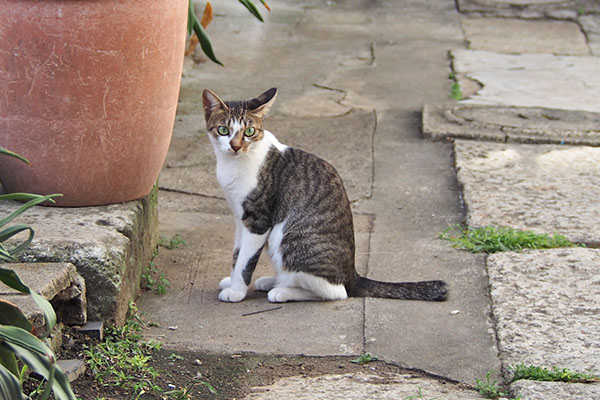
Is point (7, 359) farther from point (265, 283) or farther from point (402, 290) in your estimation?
point (402, 290)

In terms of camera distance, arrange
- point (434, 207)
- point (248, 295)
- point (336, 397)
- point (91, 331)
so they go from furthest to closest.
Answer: point (434, 207) → point (248, 295) → point (91, 331) → point (336, 397)

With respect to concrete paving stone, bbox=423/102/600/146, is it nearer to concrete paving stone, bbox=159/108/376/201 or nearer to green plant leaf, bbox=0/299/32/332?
concrete paving stone, bbox=159/108/376/201

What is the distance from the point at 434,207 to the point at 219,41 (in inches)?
153

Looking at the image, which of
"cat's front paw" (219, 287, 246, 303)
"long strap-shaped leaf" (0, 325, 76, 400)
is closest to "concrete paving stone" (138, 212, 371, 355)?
"cat's front paw" (219, 287, 246, 303)

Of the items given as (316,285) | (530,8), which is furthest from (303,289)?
(530,8)

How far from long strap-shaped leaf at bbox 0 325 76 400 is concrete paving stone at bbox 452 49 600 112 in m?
4.56

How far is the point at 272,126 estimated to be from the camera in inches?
219

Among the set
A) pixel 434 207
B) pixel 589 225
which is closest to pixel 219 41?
pixel 434 207

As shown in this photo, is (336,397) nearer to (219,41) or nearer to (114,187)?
(114,187)

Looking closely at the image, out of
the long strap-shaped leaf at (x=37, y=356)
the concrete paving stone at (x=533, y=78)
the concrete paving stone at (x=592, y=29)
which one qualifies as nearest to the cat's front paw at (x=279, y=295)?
the long strap-shaped leaf at (x=37, y=356)

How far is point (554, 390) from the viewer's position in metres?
2.59

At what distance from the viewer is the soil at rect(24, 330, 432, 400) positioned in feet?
8.86

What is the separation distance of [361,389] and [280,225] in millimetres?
967

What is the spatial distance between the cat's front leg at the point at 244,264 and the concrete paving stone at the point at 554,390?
1.23m
